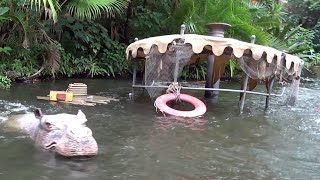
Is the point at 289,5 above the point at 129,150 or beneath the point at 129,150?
above

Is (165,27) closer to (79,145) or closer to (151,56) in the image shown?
(151,56)

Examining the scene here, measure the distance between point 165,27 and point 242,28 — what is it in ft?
11.2

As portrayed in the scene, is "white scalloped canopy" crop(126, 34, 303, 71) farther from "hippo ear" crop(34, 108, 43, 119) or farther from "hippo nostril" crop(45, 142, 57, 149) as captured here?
"hippo nostril" crop(45, 142, 57, 149)

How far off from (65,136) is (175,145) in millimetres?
2066

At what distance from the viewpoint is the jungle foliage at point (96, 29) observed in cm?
1406

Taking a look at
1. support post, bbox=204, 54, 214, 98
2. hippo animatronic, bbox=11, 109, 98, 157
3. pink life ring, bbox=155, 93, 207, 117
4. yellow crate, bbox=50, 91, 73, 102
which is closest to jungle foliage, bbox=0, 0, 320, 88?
yellow crate, bbox=50, 91, 73, 102

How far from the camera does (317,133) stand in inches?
374

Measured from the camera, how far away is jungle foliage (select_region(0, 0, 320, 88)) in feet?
46.1

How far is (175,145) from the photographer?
7695 mm

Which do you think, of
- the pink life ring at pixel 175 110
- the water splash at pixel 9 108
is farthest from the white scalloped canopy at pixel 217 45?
the water splash at pixel 9 108

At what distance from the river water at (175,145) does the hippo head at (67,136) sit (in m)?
0.13

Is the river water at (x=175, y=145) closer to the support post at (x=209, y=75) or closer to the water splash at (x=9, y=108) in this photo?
the water splash at (x=9, y=108)

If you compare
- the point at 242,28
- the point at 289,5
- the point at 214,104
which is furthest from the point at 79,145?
the point at 289,5

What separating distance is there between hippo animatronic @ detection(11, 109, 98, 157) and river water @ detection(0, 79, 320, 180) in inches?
5.2
